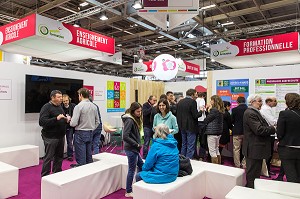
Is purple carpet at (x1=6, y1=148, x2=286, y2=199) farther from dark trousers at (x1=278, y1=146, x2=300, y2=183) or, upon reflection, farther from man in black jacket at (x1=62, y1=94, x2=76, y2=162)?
dark trousers at (x1=278, y1=146, x2=300, y2=183)

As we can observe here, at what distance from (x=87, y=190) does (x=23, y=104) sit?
119 inches

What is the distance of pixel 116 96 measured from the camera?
7516 mm

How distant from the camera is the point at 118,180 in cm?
352

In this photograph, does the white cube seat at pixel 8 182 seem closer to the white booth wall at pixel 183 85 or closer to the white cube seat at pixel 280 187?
the white cube seat at pixel 280 187

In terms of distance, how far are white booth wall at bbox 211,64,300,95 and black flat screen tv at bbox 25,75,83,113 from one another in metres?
3.77

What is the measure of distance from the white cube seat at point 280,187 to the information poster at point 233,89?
3358 mm

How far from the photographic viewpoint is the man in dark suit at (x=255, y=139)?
2.87 meters

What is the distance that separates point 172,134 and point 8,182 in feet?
8.07

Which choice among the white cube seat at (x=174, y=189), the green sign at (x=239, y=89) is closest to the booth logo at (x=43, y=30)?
the white cube seat at (x=174, y=189)

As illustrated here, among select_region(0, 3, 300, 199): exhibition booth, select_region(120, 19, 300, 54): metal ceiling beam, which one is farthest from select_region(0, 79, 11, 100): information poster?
select_region(120, 19, 300, 54): metal ceiling beam

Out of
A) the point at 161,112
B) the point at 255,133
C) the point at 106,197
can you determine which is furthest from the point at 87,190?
the point at 255,133

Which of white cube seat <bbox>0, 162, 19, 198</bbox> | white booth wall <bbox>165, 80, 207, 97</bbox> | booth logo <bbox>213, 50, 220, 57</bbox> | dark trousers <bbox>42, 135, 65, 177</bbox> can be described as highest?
booth logo <bbox>213, 50, 220, 57</bbox>

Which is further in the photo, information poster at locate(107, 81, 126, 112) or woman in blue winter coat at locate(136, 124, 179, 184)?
information poster at locate(107, 81, 126, 112)

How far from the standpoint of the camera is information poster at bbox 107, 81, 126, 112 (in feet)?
23.6
